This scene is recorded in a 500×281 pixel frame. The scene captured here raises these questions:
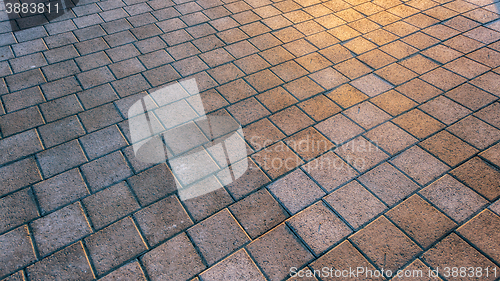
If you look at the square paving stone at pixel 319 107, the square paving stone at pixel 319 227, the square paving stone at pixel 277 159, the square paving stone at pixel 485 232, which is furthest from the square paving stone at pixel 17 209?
the square paving stone at pixel 485 232

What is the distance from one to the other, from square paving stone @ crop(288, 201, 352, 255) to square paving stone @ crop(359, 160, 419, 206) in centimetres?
43

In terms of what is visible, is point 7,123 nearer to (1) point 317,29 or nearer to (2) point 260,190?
(2) point 260,190

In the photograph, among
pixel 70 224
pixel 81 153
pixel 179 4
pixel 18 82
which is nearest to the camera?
pixel 70 224

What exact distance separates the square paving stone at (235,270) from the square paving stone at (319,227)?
0.41 metres

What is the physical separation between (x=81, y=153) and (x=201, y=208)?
124 cm

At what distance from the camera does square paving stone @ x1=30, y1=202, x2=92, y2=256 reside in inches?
88.7

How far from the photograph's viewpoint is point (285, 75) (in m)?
3.73

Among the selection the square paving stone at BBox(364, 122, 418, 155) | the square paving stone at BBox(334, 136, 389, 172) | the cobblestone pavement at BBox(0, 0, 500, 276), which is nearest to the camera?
the cobblestone pavement at BBox(0, 0, 500, 276)

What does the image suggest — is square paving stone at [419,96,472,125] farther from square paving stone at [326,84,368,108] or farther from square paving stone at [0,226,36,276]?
square paving stone at [0,226,36,276]

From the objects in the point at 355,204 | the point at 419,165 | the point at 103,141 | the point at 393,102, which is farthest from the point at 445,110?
the point at 103,141

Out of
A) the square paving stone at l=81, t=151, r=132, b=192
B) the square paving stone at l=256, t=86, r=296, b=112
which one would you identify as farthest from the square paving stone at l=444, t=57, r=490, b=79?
the square paving stone at l=81, t=151, r=132, b=192

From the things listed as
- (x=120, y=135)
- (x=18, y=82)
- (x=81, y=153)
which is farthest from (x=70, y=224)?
(x=18, y=82)

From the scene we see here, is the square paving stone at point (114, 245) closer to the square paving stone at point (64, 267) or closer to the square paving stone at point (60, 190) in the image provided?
the square paving stone at point (64, 267)

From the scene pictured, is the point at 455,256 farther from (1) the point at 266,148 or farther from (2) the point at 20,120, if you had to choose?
(2) the point at 20,120
